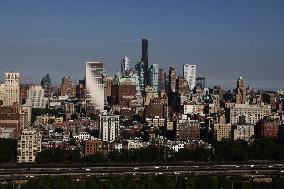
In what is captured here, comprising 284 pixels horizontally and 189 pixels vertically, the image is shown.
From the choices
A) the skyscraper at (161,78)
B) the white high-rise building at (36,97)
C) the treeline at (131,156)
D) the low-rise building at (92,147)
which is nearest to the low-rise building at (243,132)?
the treeline at (131,156)

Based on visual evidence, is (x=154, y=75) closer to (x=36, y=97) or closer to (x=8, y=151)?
(x=36, y=97)

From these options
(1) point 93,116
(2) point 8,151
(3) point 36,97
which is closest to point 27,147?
(2) point 8,151

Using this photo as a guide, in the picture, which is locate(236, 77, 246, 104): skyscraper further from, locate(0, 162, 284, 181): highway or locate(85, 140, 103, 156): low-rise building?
locate(0, 162, 284, 181): highway

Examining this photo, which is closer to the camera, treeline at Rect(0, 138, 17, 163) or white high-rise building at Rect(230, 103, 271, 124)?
treeline at Rect(0, 138, 17, 163)

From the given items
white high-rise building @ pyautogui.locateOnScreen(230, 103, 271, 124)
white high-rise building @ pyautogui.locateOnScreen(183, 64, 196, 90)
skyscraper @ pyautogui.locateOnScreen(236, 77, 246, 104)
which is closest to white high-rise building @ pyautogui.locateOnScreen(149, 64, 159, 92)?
white high-rise building @ pyautogui.locateOnScreen(183, 64, 196, 90)

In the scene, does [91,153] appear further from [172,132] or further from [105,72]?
[105,72]

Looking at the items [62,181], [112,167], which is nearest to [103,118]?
[112,167]
